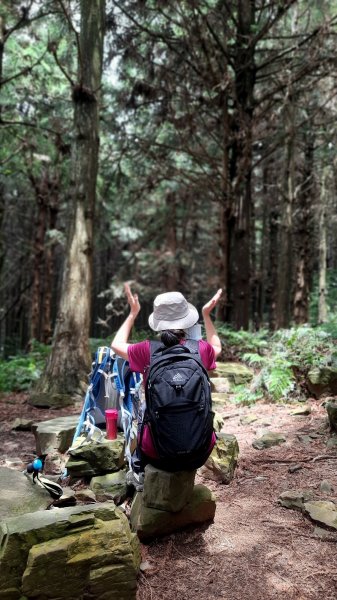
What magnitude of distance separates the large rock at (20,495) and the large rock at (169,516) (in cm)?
65

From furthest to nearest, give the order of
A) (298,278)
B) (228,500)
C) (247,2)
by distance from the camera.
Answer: (298,278) < (247,2) < (228,500)

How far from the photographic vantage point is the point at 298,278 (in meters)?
15.4

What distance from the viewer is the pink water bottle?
4051 millimetres

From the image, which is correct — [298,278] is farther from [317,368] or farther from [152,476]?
[152,476]

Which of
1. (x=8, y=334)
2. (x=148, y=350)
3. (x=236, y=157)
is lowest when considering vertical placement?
(x=8, y=334)

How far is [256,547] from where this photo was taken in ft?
9.34

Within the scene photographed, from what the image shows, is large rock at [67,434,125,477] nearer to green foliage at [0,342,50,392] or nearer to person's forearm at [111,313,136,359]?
person's forearm at [111,313,136,359]

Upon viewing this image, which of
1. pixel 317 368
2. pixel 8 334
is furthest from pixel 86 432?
pixel 8 334

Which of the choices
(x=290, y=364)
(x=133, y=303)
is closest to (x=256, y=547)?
(x=133, y=303)

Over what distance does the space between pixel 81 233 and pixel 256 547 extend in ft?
19.6

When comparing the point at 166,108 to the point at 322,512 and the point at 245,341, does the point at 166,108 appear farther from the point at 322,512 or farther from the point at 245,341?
the point at 322,512

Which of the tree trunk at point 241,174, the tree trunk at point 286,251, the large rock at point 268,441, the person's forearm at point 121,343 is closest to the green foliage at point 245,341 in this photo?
the tree trunk at point 241,174

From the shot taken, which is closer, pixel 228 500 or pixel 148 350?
pixel 148 350

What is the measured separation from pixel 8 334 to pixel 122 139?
20902 millimetres
